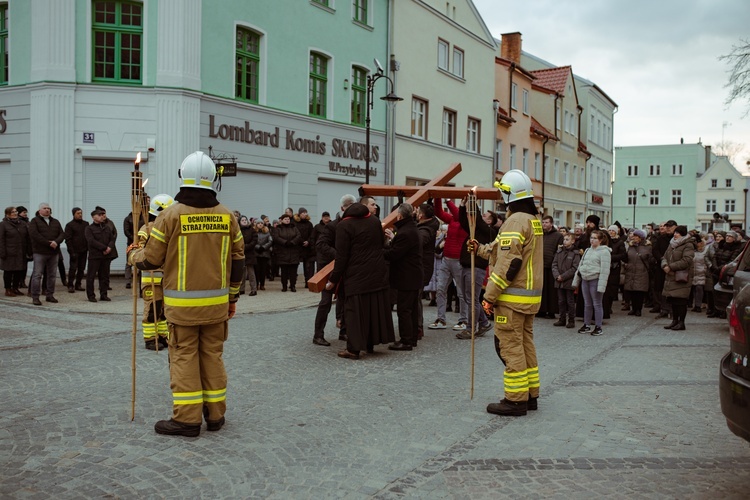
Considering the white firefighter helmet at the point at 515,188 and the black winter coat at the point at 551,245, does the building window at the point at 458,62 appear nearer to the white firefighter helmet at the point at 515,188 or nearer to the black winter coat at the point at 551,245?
the black winter coat at the point at 551,245

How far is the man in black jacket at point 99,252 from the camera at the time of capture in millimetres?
14180

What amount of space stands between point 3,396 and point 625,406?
19.1 feet

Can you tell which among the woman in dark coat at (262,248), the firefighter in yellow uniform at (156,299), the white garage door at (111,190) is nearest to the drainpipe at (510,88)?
the woman in dark coat at (262,248)

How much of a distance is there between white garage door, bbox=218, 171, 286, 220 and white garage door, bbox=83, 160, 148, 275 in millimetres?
2440

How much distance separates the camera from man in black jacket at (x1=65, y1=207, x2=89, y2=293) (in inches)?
597

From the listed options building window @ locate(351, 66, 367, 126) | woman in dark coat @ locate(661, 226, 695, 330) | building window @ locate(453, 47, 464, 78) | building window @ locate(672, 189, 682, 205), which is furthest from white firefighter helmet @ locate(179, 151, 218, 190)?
building window @ locate(672, 189, 682, 205)

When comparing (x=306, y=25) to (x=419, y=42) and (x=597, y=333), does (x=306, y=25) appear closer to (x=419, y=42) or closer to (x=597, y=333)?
(x=419, y=42)

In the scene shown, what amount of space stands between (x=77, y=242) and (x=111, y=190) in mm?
3399

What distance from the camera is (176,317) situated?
5656 millimetres

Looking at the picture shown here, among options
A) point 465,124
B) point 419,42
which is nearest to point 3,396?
point 419,42

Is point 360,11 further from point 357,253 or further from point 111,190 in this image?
point 357,253

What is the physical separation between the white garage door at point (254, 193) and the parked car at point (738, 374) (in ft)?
53.8

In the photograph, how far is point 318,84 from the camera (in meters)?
23.6

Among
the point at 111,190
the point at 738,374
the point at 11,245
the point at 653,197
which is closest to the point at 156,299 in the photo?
the point at 738,374
